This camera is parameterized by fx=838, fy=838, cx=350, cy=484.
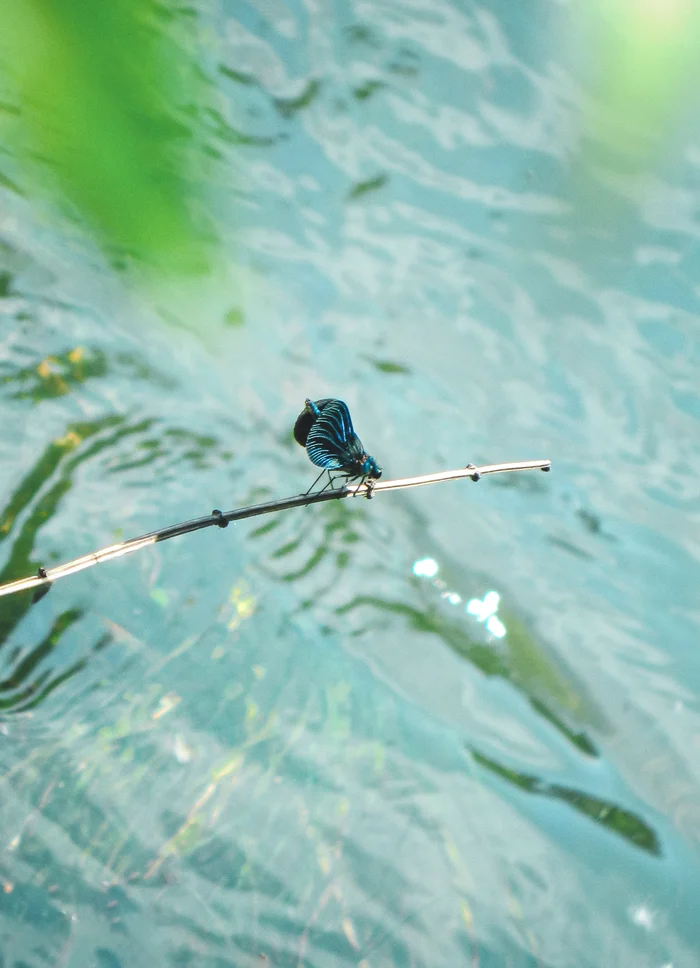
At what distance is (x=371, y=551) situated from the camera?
27.7 feet

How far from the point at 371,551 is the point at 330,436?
5330 mm

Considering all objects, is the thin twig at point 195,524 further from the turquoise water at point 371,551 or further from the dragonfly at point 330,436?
the turquoise water at point 371,551

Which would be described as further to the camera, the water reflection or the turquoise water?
the water reflection

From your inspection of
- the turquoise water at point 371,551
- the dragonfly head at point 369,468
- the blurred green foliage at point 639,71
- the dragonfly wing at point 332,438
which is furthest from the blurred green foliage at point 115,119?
the dragonfly wing at point 332,438

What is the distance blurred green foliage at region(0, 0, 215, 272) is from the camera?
690cm

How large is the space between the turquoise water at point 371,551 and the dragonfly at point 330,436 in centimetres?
486

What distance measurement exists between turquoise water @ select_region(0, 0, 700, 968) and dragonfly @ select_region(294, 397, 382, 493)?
4.86 m

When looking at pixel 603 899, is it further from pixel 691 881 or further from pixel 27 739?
pixel 27 739

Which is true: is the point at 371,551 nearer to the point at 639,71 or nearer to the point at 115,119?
the point at 115,119

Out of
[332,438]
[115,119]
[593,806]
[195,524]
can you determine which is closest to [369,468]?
[332,438]

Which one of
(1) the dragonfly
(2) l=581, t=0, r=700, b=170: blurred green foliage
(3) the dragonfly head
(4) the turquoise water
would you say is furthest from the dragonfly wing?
(2) l=581, t=0, r=700, b=170: blurred green foliage

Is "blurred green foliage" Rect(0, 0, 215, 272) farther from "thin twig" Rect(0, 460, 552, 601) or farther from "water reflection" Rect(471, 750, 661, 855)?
"water reflection" Rect(471, 750, 661, 855)

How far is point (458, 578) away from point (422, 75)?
4.67m

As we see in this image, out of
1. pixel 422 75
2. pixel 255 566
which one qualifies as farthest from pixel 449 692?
pixel 422 75
